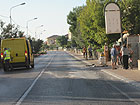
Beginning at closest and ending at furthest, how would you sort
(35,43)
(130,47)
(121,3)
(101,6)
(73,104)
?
1. (73,104)
2. (130,47)
3. (121,3)
4. (101,6)
5. (35,43)

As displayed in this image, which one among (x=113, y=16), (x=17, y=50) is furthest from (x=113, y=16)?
(x=17, y=50)

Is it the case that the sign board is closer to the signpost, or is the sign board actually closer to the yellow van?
the signpost

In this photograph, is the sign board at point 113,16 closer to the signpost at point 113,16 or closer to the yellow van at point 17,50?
the signpost at point 113,16

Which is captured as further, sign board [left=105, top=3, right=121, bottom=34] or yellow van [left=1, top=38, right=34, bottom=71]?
yellow van [left=1, top=38, right=34, bottom=71]

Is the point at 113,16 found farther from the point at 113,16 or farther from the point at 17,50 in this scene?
the point at 17,50

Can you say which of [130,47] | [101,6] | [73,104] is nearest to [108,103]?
[73,104]

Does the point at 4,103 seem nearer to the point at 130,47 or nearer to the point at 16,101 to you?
the point at 16,101

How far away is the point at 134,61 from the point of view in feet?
64.7

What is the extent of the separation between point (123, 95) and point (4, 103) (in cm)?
383

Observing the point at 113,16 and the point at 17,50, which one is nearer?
the point at 113,16

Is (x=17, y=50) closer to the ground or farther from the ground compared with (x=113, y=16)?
closer to the ground

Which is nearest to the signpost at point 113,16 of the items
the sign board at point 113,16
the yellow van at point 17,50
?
the sign board at point 113,16

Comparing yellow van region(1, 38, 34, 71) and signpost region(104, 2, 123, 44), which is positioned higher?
signpost region(104, 2, 123, 44)

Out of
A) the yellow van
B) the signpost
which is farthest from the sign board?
the yellow van
